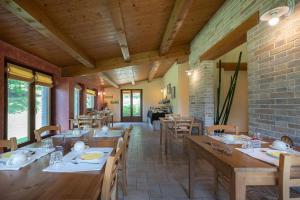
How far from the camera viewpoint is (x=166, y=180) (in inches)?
123

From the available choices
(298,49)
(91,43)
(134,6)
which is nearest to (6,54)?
(91,43)

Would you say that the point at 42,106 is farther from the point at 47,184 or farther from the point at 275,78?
the point at 275,78

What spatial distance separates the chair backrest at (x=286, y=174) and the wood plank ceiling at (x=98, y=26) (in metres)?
2.46

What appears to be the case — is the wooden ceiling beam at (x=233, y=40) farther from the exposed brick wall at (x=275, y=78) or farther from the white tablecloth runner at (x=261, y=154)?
the white tablecloth runner at (x=261, y=154)

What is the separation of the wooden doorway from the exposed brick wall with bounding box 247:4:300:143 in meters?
10.0

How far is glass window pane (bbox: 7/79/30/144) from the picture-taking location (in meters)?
4.17

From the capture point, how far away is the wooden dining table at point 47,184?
1047 millimetres

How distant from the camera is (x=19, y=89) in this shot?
4508 mm

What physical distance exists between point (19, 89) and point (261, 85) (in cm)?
460

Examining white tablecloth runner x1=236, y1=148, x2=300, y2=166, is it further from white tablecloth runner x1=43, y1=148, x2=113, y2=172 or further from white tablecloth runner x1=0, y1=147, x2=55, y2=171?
white tablecloth runner x1=0, y1=147, x2=55, y2=171

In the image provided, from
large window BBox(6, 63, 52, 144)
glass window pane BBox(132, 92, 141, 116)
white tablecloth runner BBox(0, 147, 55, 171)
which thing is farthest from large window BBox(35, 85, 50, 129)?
glass window pane BBox(132, 92, 141, 116)

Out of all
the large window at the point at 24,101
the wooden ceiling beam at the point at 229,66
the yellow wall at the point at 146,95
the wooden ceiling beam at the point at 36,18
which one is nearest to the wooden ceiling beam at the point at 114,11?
the wooden ceiling beam at the point at 36,18

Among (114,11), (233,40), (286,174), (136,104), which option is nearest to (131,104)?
(136,104)

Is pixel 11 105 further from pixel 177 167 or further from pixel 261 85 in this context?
pixel 261 85
